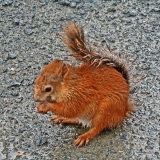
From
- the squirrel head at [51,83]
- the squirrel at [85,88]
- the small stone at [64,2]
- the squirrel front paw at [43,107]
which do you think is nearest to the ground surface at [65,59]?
the small stone at [64,2]

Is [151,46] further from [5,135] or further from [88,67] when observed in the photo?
[5,135]

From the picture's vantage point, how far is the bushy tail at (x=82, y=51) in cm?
337

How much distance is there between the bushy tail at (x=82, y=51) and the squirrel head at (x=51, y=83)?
181 millimetres

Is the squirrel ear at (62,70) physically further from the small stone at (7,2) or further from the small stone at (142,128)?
the small stone at (7,2)

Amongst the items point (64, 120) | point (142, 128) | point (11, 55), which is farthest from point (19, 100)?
point (142, 128)

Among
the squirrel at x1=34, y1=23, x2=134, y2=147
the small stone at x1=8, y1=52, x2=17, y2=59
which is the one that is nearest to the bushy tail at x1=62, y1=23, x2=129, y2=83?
the squirrel at x1=34, y1=23, x2=134, y2=147

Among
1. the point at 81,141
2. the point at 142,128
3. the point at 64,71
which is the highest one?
the point at 64,71

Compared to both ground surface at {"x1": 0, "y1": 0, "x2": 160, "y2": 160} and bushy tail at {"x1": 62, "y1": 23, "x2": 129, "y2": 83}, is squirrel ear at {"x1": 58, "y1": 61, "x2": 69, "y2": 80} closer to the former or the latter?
bushy tail at {"x1": 62, "y1": 23, "x2": 129, "y2": 83}

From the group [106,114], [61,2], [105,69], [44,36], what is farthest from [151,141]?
[61,2]

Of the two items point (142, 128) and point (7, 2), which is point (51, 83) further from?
point (7, 2)

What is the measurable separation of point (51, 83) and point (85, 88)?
0.27 meters

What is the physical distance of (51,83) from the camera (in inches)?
128

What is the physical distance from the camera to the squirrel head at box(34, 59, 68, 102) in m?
3.23

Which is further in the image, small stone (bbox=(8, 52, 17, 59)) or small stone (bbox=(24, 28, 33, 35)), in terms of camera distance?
small stone (bbox=(24, 28, 33, 35))
